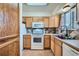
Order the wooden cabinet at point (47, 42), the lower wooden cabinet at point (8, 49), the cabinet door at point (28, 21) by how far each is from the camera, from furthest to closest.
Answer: the cabinet door at point (28, 21) → the wooden cabinet at point (47, 42) → the lower wooden cabinet at point (8, 49)

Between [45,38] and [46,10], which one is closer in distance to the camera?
[45,38]

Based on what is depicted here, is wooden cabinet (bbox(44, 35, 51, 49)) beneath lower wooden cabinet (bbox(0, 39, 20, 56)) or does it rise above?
beneath

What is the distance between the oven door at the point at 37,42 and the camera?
5659 millimetres

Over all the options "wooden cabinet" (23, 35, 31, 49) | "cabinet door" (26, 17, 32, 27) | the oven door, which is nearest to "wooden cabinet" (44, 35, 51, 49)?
the oven door

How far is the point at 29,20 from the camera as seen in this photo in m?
6.27

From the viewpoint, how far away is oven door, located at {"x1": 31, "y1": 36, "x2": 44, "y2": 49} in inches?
223

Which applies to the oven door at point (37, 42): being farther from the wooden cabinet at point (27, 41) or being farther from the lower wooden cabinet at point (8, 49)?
the lower wooden cabinet at point (8, 49)

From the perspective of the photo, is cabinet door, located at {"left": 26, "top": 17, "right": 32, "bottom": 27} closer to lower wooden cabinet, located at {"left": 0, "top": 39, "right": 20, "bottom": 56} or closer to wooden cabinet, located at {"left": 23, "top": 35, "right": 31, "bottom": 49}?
wooden cabinet, located at {"left": 23, "top": 35, "right": 31, "bottom": 49}

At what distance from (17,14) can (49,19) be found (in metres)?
3.95

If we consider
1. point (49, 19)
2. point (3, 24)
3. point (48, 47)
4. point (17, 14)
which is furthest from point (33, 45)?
point (3, 24)

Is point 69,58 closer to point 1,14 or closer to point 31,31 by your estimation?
point 1,14

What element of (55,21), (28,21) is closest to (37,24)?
(28,21)

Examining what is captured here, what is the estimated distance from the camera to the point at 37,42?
5.71 m

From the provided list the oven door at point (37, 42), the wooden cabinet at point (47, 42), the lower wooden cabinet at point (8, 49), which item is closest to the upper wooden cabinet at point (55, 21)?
the wooden cabinet at point (47, 42)
